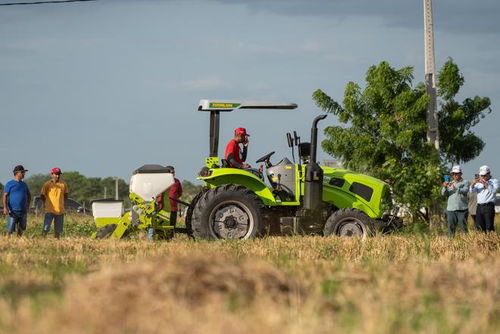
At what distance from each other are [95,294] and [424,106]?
23.9m

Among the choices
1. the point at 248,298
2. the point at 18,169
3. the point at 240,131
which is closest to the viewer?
the point at 248,298

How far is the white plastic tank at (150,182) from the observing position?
1723cm

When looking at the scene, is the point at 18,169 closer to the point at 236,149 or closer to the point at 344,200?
the point at 236,149

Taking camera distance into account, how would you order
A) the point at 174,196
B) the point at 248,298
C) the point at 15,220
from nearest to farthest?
1. the point at 248,298
2. the point at 15,220
3. the point at 174,196

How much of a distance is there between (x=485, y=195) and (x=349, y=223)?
9.23 ft

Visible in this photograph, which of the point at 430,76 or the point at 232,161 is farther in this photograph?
the point at 430,76

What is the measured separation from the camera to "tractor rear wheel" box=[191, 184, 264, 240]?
16.5 metres

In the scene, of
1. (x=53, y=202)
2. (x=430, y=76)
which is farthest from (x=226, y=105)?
(x=430, y=76)

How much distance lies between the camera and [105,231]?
17219 millimetres

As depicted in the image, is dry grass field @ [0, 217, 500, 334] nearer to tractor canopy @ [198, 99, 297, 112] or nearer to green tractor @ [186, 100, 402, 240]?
green tractor @ [186, 100, 402, 240]

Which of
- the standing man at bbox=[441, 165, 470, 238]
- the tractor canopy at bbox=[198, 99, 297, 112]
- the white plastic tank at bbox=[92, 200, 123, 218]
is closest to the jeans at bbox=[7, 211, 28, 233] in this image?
the white plastic tank at bbox=[92, 200, 123, 218]

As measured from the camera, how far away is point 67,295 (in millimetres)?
6402

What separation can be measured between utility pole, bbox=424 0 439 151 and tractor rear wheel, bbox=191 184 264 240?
13774 mm

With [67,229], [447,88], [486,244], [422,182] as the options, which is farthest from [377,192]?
[447,88]
